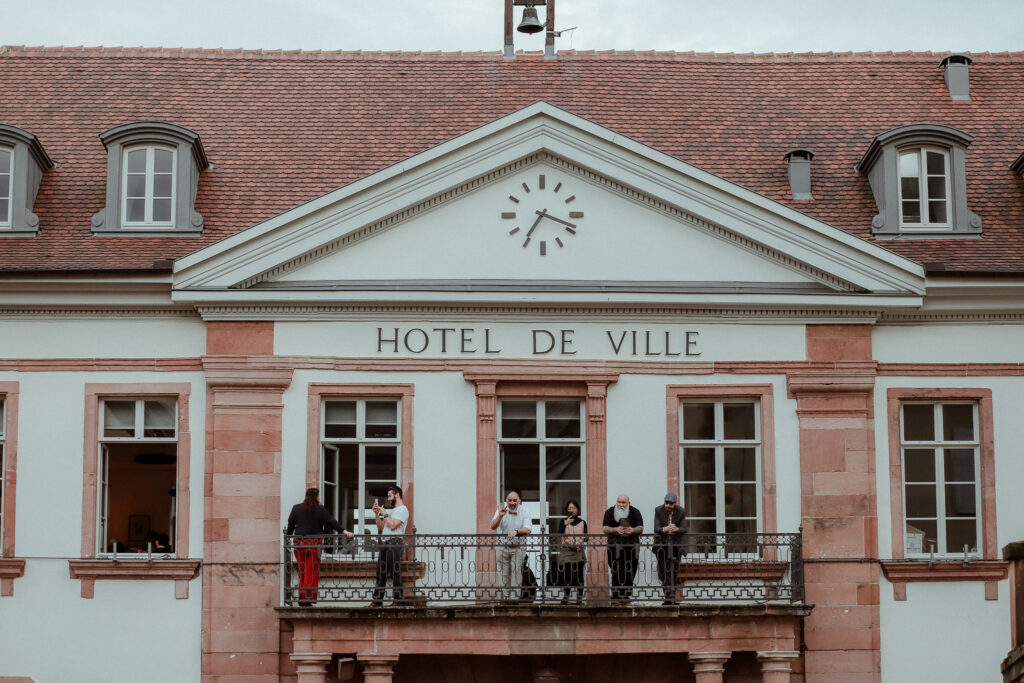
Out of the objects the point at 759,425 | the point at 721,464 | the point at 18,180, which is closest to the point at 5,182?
the point at 18,180

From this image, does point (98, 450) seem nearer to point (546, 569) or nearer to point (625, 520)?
point (546, 569)

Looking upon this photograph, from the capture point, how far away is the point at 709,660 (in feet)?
66.7

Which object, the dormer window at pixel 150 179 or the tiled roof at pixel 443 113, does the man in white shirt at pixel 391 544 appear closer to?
the tiled roof at pixel 443 113

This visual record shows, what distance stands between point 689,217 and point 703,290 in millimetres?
993

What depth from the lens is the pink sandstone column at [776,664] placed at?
2039 cm

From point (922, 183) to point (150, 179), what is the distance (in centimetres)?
1061

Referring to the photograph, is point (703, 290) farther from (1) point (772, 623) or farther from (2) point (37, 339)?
(2) point (37, 339)

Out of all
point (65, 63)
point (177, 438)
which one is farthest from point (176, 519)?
point (65, 63)

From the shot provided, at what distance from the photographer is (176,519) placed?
849 inches

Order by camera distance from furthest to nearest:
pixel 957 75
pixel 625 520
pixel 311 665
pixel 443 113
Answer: pixel 957 75
pixel 443 113
pixel 625 520
pixel 311 665

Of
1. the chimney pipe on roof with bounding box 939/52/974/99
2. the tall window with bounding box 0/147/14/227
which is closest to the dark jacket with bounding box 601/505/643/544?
the tall window with bounding box 0/147/14/227

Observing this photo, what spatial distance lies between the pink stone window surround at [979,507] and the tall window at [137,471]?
363 inches

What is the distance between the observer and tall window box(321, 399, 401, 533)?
21750mm

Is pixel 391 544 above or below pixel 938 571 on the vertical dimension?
above
